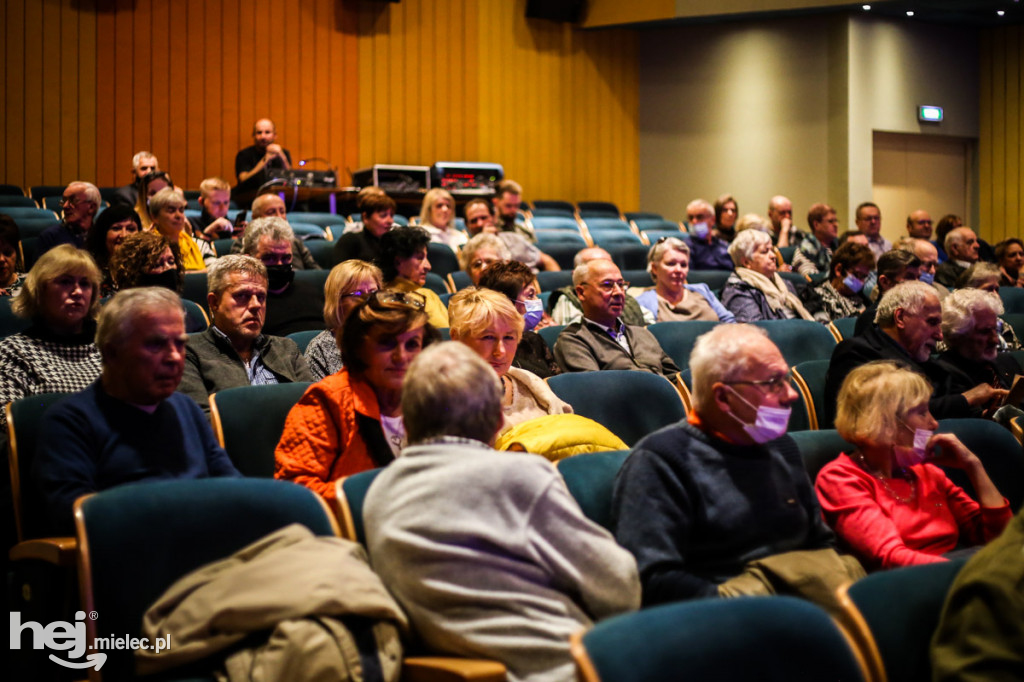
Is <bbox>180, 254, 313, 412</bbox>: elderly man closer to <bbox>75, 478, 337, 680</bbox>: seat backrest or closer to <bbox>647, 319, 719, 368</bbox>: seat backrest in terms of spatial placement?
<bbox>75, 478, 337, 680</bbox>: seat backrest

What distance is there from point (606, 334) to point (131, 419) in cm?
204

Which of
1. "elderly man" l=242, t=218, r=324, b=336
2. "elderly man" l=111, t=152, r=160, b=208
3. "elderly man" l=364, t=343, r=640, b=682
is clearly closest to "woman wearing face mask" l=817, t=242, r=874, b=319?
"elderly man" l=242, t=218, r=324, b=336

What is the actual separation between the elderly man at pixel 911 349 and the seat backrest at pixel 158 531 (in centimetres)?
204

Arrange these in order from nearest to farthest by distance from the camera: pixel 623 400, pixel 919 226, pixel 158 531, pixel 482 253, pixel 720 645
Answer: pixel 720 645
pixel 158 531
pixel 623 400
pixel 482 253
pixel 919 226

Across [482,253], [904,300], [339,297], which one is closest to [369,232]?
[482,253]

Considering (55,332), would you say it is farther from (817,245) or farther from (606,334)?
(817,245)

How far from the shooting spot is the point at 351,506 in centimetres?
184

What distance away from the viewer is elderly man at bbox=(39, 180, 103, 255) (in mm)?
4742

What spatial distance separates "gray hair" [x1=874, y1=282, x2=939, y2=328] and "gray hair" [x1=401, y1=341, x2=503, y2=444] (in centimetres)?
212

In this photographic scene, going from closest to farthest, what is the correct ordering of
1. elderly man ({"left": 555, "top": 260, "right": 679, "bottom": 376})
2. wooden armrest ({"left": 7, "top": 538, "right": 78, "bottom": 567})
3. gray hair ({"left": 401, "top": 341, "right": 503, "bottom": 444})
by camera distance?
gray hair ({"left": 401, "top": 341, "right": 503, "bottom": 444})
wooden armrest ({"left": 7, "top": 538, "right": 78, "bottom": 567})
elderly man ({"left": 555, "top": 260, "right": 679, "bottom": 376})

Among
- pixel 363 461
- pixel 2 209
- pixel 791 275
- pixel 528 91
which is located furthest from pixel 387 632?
pixel 528 91

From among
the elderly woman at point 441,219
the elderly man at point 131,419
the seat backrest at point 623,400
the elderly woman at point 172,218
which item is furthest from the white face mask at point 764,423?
the elderly woman at point 441,219

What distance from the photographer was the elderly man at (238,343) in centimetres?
290

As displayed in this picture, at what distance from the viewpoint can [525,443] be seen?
2.30 m
